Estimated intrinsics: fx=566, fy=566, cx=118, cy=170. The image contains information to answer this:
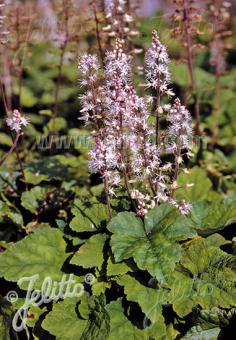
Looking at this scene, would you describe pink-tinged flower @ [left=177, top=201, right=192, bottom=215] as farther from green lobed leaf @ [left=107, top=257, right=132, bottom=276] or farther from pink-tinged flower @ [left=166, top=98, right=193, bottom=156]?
green lobed leaf @ [left=107, top=257, right=132, bottom=276]

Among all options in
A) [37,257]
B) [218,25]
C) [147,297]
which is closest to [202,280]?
[147,297]

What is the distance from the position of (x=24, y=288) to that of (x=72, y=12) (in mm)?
2593

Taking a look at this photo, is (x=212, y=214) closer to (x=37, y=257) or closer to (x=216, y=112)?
(x=37, y=257)

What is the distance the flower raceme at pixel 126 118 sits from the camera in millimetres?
3031

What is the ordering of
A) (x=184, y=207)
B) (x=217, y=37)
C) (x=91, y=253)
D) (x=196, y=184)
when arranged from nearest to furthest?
(x=91, y=253) < (x=184, y=207) < (x=196, y=184) < (x=217, y=37)

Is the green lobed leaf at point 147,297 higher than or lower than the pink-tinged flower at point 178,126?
lower

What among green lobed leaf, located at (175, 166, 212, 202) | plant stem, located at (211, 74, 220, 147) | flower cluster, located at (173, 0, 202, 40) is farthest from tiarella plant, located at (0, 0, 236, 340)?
plant stem, located at (211, 74, 220, 147)

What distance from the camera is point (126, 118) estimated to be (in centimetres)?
310

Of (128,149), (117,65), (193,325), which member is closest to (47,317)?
(193,325)

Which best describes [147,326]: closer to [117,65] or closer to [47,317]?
[47,317]

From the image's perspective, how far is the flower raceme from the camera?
3.03m

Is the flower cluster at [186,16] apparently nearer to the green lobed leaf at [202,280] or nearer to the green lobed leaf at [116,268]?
the green lobed leaf at [202,280]

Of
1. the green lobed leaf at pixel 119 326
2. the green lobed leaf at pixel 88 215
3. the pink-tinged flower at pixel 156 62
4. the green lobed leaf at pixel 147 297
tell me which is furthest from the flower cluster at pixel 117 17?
the green lobed leaf at pixel 119 326

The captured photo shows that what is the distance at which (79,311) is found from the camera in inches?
129
